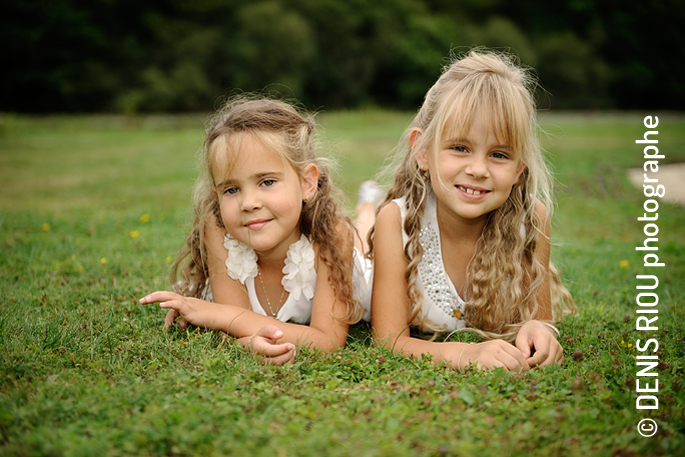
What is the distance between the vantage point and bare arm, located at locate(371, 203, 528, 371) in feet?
9.50

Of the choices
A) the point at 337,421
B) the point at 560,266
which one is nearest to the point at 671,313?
the point at 560,266

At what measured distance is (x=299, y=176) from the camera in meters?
3.20

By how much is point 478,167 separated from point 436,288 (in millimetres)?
837

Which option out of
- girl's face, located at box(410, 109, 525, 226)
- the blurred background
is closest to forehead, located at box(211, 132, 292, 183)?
girl's face, located at box(410, 109, 525, 226)

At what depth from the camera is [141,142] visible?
18.3 meters

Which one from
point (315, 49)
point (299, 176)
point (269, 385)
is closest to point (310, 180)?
point (299, 176)

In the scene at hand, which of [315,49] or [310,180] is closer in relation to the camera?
[310,180]

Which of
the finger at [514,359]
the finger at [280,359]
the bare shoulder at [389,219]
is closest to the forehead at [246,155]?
the bare shoulder at [389,219]

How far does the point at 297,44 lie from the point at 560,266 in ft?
125

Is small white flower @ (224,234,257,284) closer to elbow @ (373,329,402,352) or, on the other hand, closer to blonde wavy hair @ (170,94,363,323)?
blonde wavy hair @ (170,94,363,323)

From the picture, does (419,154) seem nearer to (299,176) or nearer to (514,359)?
(299,176)

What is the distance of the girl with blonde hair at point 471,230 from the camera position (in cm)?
287

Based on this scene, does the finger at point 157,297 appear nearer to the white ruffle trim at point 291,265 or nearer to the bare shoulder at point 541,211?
the white ruffle trim at point 291,265

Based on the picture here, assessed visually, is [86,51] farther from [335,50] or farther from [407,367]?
[407,367]
